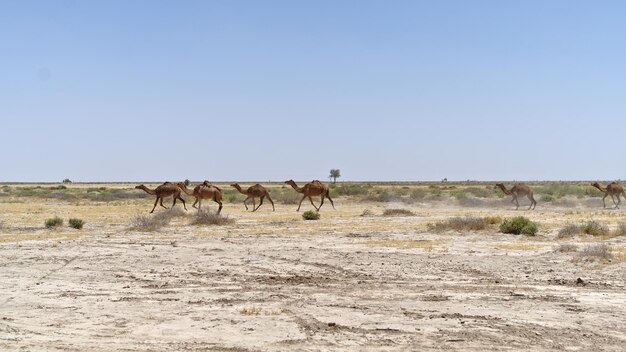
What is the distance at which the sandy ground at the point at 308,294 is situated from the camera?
977 cm

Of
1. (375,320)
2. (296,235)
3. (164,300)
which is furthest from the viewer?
(296,235)

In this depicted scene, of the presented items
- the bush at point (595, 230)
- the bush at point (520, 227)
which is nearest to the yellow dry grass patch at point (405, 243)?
the bush at point (520, 227)

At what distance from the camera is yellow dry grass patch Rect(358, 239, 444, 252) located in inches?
798

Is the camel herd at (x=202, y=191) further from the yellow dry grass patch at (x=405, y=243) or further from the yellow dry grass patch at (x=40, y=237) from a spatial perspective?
the yellow dry grass patch at (x=405, y=243)

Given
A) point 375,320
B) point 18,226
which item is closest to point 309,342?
point 375,320

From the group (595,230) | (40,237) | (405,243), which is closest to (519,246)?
(405,243)

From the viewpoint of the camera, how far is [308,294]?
1296cm

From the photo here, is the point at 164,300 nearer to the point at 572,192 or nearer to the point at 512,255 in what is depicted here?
the point at 512,255

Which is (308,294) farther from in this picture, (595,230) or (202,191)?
(202,191)

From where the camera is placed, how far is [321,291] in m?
13.3

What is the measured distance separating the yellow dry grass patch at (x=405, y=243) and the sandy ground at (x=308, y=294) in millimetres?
39

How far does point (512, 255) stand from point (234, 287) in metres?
7.79

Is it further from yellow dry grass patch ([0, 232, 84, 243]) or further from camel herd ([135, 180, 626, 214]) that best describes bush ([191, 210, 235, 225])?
yellow dry grass patch ([0, 232, 84, 243])

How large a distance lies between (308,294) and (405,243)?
854 cm
